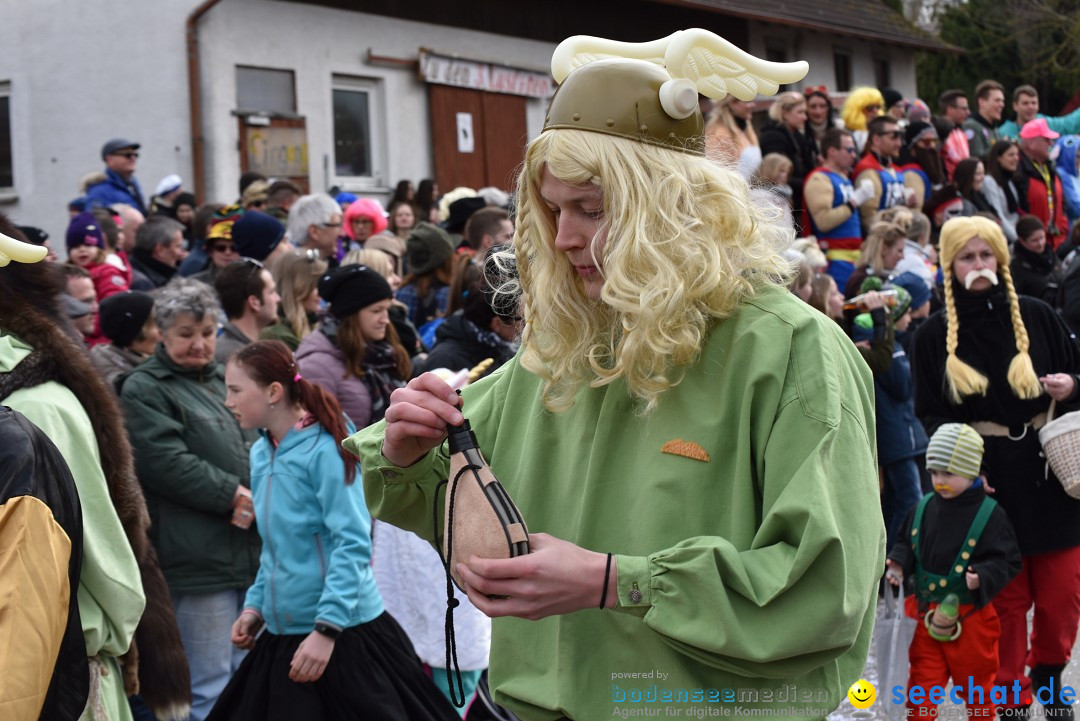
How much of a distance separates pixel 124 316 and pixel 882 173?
828 cm

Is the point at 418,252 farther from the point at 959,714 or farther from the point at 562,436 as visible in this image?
the point at 562,436

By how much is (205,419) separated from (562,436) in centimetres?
319

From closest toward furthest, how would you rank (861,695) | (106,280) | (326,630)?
(326,630)
(861,695)
(106,280)

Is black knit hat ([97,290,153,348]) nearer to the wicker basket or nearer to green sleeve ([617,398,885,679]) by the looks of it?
the wicker basket

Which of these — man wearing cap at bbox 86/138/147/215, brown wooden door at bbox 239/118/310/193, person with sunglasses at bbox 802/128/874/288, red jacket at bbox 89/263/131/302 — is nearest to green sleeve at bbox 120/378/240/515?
red jacket at bbox 89/263/131/302

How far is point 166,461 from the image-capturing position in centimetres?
501

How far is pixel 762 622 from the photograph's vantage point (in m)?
1.99

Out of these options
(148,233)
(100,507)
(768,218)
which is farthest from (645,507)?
(148,233)

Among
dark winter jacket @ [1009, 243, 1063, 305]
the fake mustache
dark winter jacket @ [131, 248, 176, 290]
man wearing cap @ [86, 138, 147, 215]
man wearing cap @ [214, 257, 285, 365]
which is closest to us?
the fake mustache

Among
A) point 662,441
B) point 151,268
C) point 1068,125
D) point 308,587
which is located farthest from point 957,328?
point 1068,125

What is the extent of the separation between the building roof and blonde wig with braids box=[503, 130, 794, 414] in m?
17.7

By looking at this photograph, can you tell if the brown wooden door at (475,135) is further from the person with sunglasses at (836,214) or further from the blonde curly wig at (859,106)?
the person with sunglasses at (836,214)

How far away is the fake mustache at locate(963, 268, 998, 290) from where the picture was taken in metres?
5.54

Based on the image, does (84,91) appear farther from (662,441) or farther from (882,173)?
(662,441)
